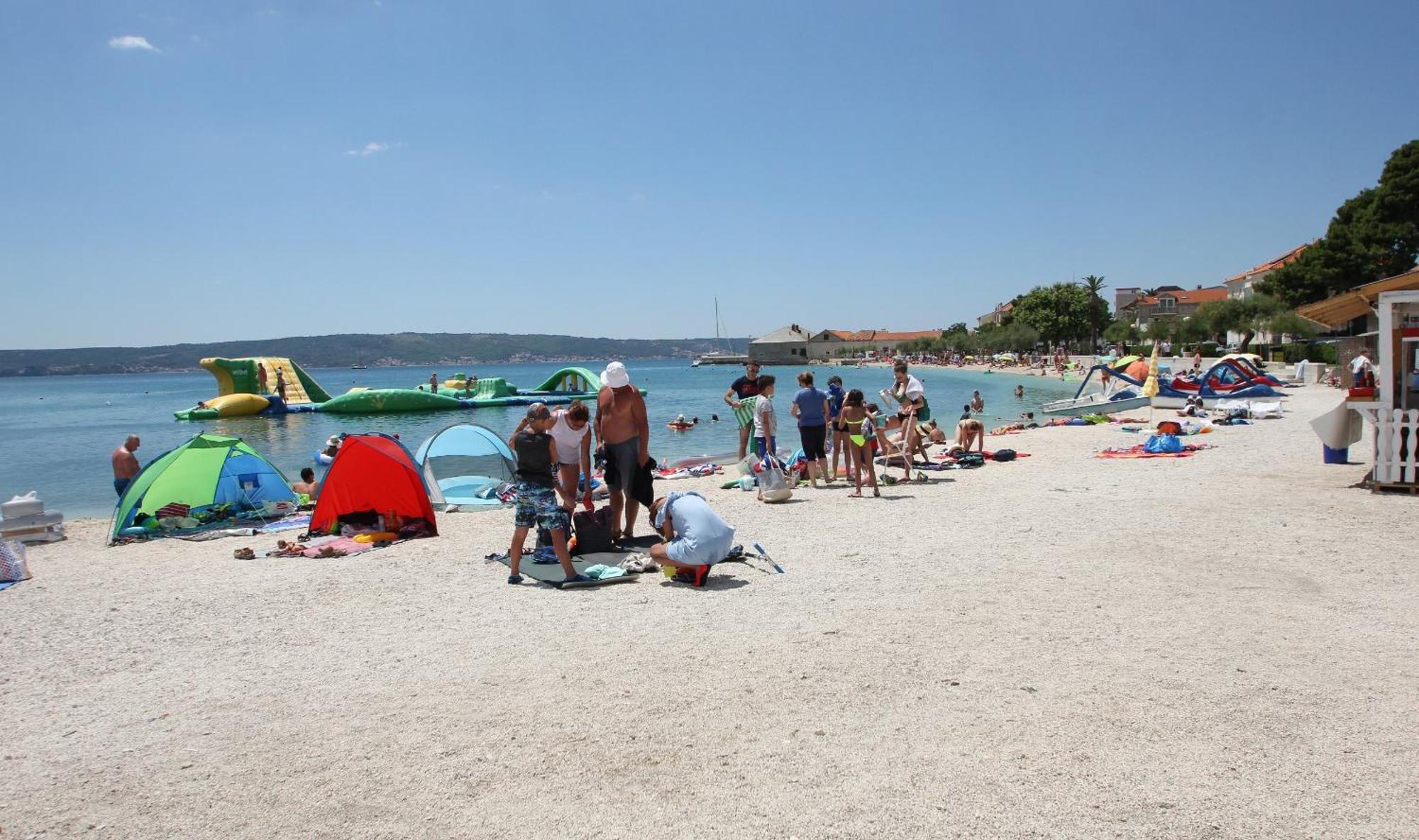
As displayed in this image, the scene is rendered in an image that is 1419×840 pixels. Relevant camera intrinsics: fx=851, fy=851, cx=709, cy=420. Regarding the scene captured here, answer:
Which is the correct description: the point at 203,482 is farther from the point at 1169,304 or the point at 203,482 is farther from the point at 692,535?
the point at 1169,304

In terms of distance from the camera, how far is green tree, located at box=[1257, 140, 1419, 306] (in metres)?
38.7

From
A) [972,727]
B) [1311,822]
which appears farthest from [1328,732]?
[972,727]

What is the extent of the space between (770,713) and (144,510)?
9.88 m

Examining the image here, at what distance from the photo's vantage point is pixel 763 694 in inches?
173

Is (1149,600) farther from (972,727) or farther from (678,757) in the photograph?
(678,757)

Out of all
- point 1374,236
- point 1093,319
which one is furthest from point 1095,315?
point 1374,236

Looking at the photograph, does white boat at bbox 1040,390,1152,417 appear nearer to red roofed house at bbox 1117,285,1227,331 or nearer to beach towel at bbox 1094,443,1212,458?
beach towel at bbox 1094,443,1212,458

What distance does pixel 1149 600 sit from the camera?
19.0 ft

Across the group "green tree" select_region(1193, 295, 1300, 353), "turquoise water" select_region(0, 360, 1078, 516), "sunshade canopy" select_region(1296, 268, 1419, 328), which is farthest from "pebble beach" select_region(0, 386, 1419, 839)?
"green tree" select_region(1193, 295, 1300, 353)

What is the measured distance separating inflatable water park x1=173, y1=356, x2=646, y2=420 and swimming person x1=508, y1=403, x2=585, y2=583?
3047 cm

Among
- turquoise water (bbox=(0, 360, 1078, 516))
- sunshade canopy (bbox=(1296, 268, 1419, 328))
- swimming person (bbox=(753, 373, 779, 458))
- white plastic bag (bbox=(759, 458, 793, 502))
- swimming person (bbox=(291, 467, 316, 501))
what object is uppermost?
sunshade canopy (bbox=(1296, 268, 1419, 328))

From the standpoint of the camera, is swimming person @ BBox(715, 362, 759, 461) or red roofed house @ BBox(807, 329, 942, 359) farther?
red roofed house @ BBox(807, 329, 942, 359)

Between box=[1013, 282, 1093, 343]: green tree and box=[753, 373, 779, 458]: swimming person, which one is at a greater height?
box=[1013, 282, 1093, 343]: green tree

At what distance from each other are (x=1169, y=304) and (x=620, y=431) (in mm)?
99666
